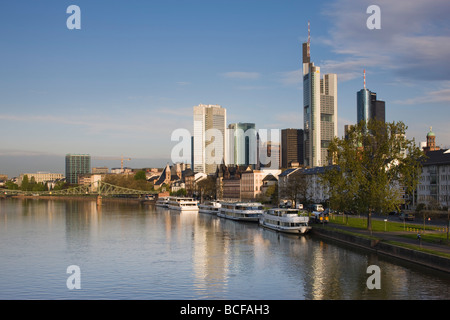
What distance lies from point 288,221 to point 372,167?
13648mm

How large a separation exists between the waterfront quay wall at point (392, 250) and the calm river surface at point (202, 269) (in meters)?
0.58

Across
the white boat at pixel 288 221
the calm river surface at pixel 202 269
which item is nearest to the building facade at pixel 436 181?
the white boat at pixel 288 221

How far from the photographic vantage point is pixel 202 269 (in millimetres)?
39094

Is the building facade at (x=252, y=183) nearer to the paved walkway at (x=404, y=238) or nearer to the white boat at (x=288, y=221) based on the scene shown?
the white boat at (x=288, y=221)

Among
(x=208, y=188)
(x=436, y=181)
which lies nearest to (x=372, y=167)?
(x=436, y=181)

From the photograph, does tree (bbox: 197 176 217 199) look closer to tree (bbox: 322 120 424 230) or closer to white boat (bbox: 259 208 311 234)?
white boat (bbox: 259 208 311 234)

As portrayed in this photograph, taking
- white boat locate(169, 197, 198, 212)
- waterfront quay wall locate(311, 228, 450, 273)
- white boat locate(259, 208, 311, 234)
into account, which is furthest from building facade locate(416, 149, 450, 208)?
white boat locate(169, 197, 198, 212)

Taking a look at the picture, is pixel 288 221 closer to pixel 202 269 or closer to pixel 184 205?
pixel 202 269

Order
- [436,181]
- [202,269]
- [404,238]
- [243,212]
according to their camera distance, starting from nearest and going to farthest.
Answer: [202,269]
[404,238]
[436,181]
[243,212]

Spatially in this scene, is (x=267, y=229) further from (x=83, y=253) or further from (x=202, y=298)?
(x=202, y=298)

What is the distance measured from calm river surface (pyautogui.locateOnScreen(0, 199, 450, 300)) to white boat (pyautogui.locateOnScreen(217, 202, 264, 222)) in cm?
2236

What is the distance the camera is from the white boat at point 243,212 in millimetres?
84938

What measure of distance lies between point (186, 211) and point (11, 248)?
2633 inches

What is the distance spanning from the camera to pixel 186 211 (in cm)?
11719
